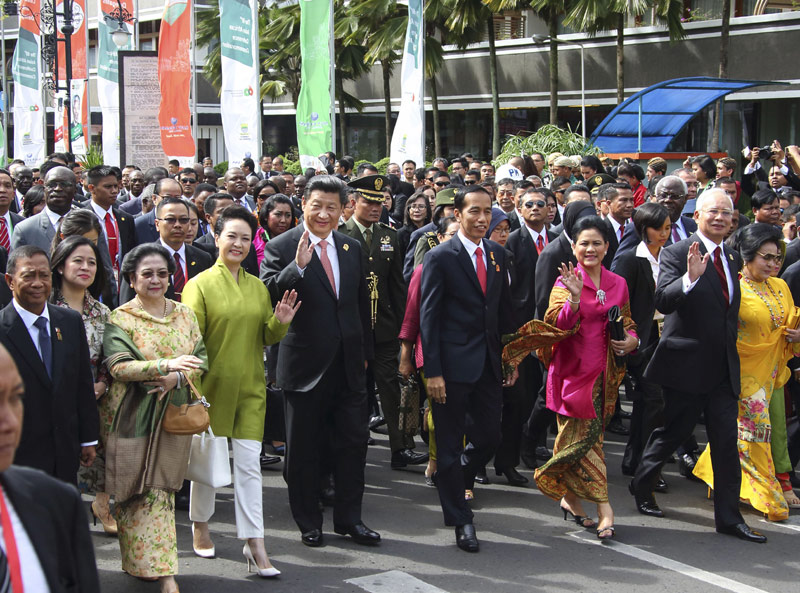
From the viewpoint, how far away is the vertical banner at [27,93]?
30094mm

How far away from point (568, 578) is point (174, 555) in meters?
2.12

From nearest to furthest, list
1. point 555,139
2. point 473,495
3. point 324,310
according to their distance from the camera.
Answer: point 324,310, point 473,495, point 555,139

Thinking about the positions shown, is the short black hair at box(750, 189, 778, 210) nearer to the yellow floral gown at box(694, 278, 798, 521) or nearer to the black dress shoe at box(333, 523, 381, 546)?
the yellow floral gown at box(694, 278, 798, 521)

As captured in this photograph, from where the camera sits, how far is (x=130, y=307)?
532cm

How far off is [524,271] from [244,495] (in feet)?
12.1

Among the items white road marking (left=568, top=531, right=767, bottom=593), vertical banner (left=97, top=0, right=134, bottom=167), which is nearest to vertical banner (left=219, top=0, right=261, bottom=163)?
vertical banner (left=97, top=0, right=134, bottom=167)

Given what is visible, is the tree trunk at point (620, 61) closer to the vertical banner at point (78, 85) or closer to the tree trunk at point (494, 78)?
the tree trunk at point (494, 78)

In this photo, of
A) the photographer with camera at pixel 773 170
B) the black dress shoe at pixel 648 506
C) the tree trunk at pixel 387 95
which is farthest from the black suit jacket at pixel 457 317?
the tree trunk at pixel 387 95

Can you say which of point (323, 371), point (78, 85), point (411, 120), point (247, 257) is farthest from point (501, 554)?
point (78, 85)

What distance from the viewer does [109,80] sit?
26.5 meters


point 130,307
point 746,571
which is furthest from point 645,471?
point 130,307

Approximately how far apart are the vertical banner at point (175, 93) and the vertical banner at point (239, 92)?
765mm

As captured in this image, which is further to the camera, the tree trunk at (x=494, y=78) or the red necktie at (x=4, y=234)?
the tree trunk at (x=494, y=78)

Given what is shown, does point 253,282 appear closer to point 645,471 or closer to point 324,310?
point 324,310
